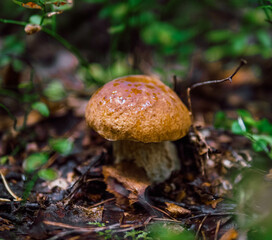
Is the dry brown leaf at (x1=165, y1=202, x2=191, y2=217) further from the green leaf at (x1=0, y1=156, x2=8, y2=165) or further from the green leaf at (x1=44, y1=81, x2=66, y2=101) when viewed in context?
the green leaf at (x1=44, y1=81, x2=66, y2=101)

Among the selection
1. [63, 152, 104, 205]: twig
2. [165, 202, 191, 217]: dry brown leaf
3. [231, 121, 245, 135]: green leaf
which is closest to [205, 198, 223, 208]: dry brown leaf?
[165, 202, 191, 217]: dry brown leaf

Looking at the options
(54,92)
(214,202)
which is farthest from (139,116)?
(54,92)

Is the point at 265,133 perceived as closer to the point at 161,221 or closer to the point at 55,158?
the point at 161,221

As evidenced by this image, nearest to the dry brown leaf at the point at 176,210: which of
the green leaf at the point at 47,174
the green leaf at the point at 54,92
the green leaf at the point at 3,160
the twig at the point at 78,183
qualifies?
the twig at the point at 78,183

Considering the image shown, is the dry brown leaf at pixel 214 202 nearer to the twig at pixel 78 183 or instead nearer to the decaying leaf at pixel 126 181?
the decaying leaf at pixel 126 181

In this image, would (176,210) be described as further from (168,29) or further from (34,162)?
(168,29)

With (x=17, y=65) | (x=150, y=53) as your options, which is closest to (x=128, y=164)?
(x=17, y=65)

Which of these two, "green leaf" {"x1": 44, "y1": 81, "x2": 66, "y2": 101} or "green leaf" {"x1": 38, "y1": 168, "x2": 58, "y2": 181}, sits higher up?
"green leaf" {"x1": 44, "y1": 81, "x2": 66, "y2": 101}
